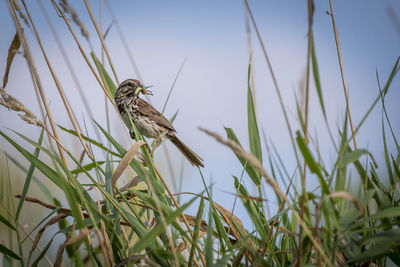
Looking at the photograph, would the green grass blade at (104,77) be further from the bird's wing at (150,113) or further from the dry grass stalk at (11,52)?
the bird's wing at (150,113)

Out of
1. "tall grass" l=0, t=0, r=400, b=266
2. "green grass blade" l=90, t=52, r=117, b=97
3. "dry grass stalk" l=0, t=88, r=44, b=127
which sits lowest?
"tall grass" l=0, t=0, r=400, b=266

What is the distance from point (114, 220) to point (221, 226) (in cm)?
52

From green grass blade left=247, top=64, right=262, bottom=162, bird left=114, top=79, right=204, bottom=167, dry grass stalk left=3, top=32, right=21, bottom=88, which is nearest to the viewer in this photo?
green grass blade left=247, top=64, right=262, bottom=162

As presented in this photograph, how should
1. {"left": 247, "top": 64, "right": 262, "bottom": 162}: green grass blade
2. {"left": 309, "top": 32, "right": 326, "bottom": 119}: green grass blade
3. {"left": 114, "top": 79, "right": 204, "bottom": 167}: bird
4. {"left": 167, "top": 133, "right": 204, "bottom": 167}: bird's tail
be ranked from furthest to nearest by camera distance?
{"left": 114, "top": 79, "right": 204, "bottom": 167}: bird
{"left": 167, "top": 133, "right": 204, "bottom": 167}: bird's tail
{"left": 247, "top": 64, "right": 262, "bottom": 162}: green grass blade
{"left": 309, "top": 32, "right": 326, "bottom": 119}: green grass blade

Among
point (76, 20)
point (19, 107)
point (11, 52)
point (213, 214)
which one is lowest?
point (213, 214)

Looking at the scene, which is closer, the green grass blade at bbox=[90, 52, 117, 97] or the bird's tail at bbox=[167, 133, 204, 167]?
the green grass blade at bbox=[90, 52, 117, 97]

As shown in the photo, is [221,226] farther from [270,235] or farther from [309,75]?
[309,75]

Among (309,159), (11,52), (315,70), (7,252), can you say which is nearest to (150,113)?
(11,52)

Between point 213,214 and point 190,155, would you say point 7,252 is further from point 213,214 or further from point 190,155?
Answer: point 190,155

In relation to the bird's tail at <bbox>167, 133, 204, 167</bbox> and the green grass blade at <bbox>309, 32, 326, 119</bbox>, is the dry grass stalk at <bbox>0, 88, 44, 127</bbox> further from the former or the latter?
the bird's tail at <bbox>167, 133, 204, 167</bbox>

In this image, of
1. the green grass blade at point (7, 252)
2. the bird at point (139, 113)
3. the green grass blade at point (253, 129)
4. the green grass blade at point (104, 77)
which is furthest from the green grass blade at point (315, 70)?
the bird at point (139, 113)

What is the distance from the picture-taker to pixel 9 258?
2.21 metres

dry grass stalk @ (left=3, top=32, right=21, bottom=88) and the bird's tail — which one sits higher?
dry grass stalk @ (left=3, top=32, right=21, bottom=88)

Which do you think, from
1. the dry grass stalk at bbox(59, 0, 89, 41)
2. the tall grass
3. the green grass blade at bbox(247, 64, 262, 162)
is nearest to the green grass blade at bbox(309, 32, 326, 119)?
the tall grass
